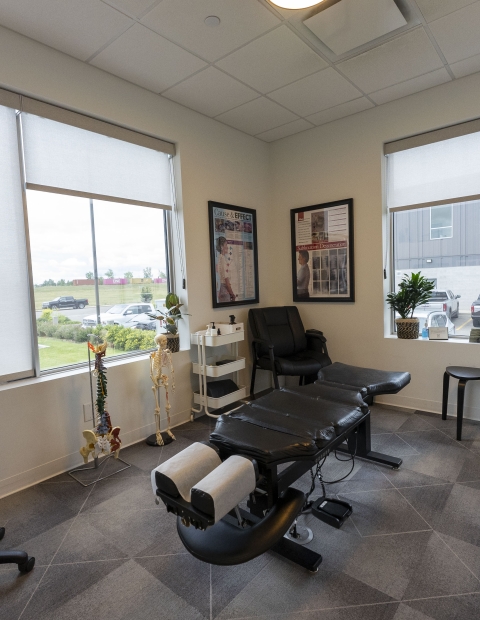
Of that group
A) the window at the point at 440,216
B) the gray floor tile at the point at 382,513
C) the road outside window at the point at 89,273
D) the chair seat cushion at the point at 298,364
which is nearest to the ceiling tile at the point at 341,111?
the window at the point at 440,216

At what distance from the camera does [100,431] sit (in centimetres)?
256

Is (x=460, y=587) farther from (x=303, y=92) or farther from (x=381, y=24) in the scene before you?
(x=303, y=92)

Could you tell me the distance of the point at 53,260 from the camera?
2709mm

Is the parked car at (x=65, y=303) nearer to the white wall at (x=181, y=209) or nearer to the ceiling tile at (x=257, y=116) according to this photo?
the white wall at (x=181, y=209)

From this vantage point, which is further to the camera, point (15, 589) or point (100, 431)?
point (100, 431)

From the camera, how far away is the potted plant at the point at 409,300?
345cm

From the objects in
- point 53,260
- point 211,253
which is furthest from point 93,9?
point 211,253

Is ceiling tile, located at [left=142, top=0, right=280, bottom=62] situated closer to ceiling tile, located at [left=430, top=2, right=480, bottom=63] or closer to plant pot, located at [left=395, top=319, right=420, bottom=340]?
ceiling tile, located at [left=430, top=2, right=480, bottom=63]

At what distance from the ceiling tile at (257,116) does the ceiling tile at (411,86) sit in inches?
31.8

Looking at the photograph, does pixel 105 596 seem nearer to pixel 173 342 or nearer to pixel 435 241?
pixel 173 342

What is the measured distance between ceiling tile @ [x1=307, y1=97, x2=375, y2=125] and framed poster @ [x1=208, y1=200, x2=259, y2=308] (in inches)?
44.1

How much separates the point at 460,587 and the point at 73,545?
70.0 inches

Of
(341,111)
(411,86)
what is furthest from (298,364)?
(411,86)

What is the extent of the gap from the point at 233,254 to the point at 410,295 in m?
1.78
